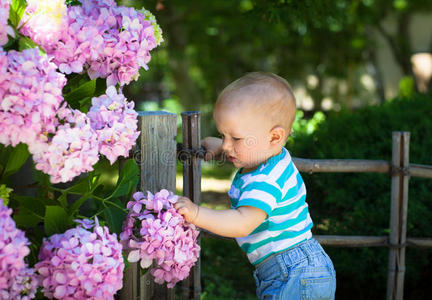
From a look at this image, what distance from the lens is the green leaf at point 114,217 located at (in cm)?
200

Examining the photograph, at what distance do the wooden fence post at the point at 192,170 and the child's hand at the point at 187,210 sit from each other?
2.19ft

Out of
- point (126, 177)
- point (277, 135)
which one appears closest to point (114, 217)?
point (126, 177)

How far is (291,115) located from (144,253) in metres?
0.79

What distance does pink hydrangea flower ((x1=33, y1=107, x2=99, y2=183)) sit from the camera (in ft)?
5.57

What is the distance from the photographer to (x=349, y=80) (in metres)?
14.9

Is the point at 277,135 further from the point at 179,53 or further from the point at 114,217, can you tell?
the point at 179,53

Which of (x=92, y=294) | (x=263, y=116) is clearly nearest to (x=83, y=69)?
(x=263, y=116)

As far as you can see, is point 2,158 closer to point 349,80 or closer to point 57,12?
point 57,12

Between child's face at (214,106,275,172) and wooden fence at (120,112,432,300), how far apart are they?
393 millimetres

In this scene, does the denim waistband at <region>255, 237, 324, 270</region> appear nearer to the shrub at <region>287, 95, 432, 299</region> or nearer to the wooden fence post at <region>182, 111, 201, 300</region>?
the wooden fence post at <region>182, 111, 201, 300</region>

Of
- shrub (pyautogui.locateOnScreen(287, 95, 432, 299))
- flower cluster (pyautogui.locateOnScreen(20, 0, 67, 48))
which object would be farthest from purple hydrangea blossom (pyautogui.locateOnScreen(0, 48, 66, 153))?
shrub (pyautogui.locateOnScreen(287, 95, 432, 299))

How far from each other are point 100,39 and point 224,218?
787 mm

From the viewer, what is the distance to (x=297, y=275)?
214cm

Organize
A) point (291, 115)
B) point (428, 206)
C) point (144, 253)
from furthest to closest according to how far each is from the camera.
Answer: point (428, 206)
point (291, 115)
point (144, 253)
